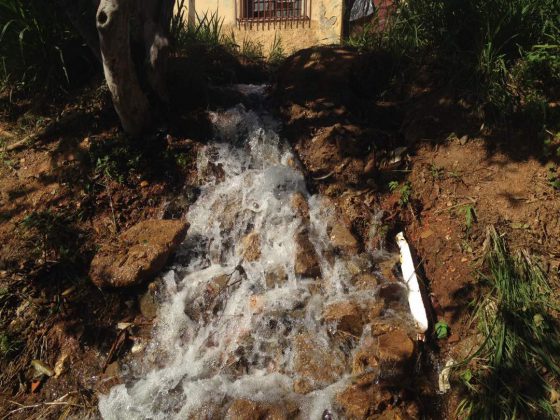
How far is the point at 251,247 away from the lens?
11.5 feet

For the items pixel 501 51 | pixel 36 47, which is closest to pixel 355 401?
pixel 501 51

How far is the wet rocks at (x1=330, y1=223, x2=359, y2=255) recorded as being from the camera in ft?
11.2

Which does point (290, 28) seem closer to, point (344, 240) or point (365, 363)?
point (344, 240)

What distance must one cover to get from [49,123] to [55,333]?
2.13 meters

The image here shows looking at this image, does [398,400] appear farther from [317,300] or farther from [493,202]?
[493,202]

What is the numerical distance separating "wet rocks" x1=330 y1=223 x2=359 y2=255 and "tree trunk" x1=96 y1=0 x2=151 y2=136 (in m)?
2.01

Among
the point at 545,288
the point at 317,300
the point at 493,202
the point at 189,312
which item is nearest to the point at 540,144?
the point at 493,202

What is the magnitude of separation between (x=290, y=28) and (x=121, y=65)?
460 centimetres

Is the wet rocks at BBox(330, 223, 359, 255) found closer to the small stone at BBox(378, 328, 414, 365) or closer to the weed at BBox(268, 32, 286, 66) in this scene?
the small stone at BBox(378, 328, 414, 365)

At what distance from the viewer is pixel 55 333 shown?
9.86ft

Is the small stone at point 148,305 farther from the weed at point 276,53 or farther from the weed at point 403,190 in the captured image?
the weed at point 276,53

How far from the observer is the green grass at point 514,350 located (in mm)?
2471

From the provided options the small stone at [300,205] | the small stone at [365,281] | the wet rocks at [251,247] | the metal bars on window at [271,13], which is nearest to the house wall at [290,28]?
the metal bars on window at [271,13]

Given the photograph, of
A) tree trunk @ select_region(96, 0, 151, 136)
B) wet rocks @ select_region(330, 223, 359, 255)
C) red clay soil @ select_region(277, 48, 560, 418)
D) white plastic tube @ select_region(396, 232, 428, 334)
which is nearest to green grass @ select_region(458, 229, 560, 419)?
red clay soil @ select_region(277, 48, 560, 418)
